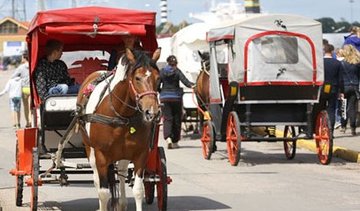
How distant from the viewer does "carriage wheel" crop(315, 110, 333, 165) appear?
15320 millimetres

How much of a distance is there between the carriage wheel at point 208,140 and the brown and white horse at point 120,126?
7140mm

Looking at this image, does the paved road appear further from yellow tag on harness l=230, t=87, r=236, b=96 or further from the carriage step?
yellow tag on harness l=230, t=87, r=236, b=96

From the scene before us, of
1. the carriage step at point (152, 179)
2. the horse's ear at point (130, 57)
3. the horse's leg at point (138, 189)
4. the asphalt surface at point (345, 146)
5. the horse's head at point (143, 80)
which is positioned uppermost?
the horse's ear at point (130, 57)

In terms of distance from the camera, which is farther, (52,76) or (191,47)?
(191,47)

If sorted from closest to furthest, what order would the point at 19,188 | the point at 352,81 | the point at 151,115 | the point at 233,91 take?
the point at 151,115
the point at 19,188
the point at 233,91
the point at 352,81

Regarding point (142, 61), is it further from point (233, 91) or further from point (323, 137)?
point (323, 137)

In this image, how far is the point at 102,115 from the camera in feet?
29.9

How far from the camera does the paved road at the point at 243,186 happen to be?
1113cm

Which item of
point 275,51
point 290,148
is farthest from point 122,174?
point 290,148

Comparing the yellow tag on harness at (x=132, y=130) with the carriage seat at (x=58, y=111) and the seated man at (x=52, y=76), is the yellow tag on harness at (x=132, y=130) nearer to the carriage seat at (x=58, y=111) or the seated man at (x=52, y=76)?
the carriage seat at (x=58, y=111)

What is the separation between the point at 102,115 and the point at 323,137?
7.26 metres

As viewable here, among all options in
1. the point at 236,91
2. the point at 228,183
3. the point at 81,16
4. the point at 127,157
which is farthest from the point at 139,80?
the point at 236,91

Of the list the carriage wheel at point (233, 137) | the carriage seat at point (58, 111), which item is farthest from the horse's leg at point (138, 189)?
the carriage wheel at point (233, 137)

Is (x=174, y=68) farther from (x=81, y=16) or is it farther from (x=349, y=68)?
(x=81, y=16)
